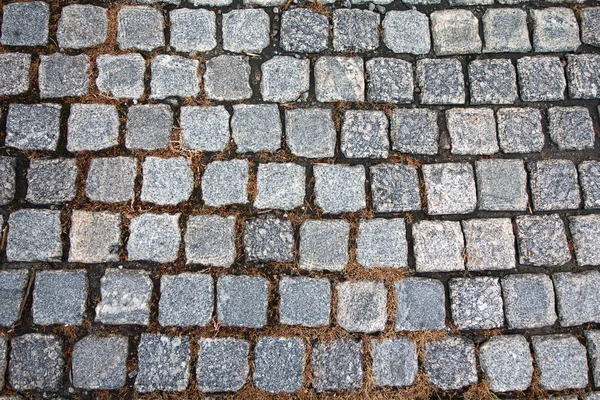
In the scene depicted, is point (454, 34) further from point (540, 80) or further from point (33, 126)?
point (33, 126)

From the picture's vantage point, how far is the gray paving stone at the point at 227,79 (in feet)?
9.46

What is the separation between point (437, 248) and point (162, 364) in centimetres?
171

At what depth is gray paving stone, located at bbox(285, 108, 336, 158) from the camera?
2.85 meters

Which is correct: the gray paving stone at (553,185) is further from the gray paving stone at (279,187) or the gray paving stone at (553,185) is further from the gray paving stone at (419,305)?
the gray paving stone at (279,187)

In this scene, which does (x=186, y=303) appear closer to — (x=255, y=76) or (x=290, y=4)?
(x=255, y=76)

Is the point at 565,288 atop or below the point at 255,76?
below

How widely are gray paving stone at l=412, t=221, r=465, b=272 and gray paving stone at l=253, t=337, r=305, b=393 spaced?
34.5 inches

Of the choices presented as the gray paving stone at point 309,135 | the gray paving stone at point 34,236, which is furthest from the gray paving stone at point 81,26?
the gray paving stone at point 309,135

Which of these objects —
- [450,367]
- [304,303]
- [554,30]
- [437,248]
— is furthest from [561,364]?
[554,30]

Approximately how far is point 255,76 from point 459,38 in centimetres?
129

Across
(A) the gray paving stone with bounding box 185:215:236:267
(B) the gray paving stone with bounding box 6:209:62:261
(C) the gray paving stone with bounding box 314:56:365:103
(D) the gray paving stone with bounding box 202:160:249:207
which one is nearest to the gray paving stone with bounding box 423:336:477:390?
(A) the gray paving stone with bounding box 185:215:236:267

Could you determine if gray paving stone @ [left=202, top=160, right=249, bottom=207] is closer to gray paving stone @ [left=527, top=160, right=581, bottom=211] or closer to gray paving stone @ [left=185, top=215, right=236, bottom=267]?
gray paving stone @ [left=185, top=215, right=236, bottom=267]

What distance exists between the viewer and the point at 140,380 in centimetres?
268

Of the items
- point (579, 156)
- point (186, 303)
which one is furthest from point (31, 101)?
point (579, 156)
